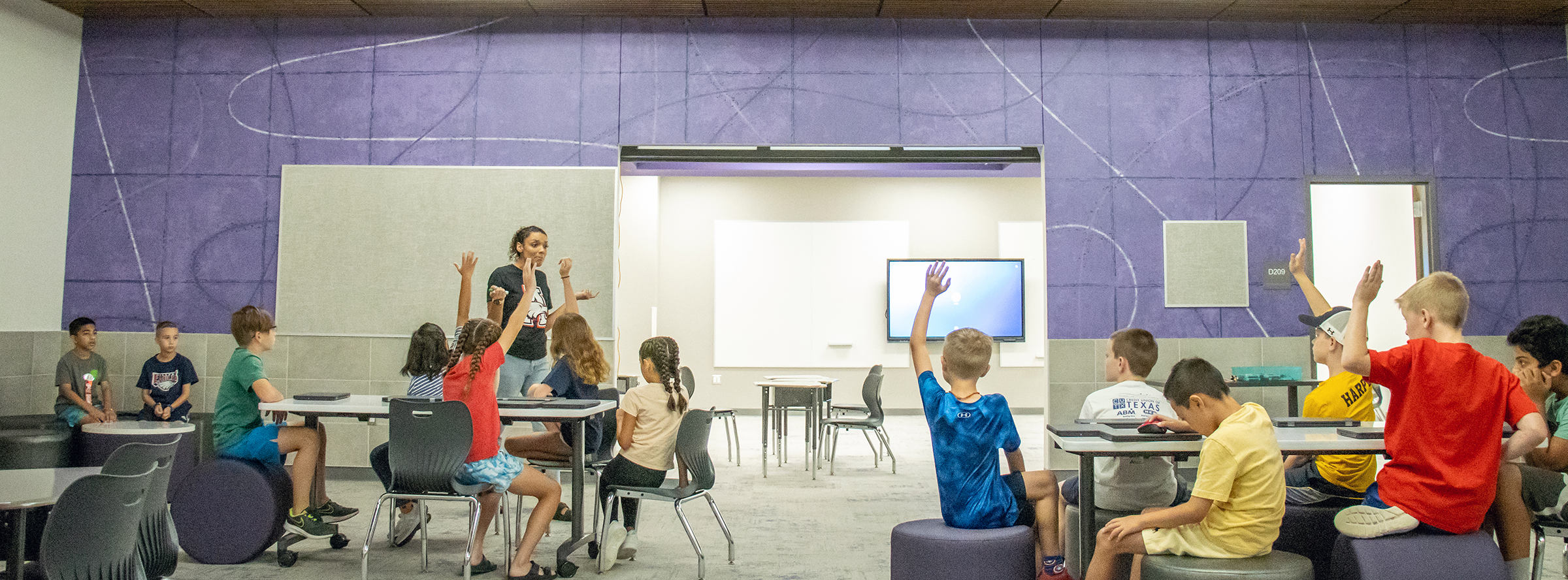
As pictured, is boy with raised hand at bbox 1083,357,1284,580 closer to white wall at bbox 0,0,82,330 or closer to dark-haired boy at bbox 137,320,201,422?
dark-haired boy at bbox 137,320,201,422

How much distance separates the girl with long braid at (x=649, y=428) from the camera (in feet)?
11.1

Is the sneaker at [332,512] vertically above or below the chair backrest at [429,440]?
below

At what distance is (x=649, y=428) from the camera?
343 centimetres

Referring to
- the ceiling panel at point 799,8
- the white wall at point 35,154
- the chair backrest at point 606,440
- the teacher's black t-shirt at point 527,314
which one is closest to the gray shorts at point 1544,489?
the chair backrest at point 606,440

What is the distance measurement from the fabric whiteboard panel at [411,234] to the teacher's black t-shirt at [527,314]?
89 centimetres

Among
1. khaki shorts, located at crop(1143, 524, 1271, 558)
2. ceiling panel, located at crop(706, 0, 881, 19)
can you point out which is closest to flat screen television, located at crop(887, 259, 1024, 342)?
ceiling panel, located at crop(706, 0, 881, 19)

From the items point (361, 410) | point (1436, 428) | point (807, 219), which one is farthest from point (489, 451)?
point (807, 219)

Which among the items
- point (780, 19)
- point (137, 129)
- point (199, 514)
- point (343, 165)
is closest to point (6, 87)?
point (137, 129)

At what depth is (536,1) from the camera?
531cm

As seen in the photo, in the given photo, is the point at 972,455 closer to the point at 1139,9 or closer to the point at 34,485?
the point at 34,485

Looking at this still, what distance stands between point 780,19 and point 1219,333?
341cm

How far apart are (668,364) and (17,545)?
1.99 meters

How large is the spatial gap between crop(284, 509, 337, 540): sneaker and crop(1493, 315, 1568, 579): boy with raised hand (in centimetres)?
410

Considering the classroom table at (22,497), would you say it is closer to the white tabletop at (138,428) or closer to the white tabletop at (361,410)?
the white tabletop at (361,410)
